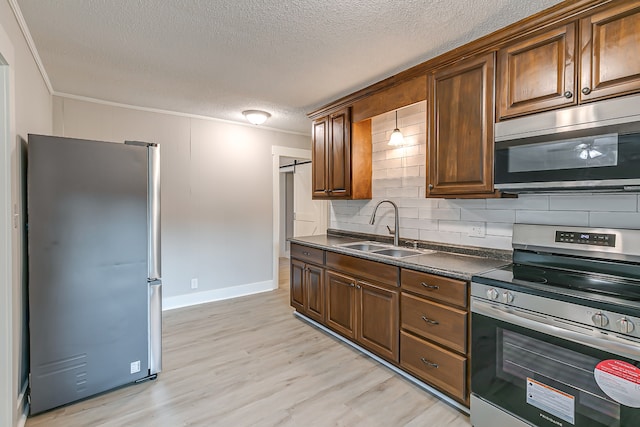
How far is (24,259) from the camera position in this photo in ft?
6.75

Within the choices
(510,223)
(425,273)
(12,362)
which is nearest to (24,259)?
(12,362)

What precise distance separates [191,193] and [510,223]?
3582mm

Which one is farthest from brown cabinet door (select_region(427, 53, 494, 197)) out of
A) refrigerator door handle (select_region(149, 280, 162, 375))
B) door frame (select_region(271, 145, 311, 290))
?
door frame (select_region(271, 145, 311, 290))

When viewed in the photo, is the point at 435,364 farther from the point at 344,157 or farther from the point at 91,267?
the point at 91,267

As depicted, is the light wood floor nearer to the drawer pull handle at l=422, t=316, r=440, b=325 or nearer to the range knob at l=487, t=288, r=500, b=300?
the drawer pull handle at l=422, t=316, r=440, b=325

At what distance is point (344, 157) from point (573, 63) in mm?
1997

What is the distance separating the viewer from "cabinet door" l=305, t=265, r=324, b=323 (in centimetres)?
320

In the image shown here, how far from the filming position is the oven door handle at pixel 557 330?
1315mm

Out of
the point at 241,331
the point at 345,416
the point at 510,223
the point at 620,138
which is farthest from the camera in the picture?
the point at 241,331

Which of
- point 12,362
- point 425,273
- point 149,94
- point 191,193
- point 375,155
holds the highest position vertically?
point 149,94

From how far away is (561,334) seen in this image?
1.49 metres

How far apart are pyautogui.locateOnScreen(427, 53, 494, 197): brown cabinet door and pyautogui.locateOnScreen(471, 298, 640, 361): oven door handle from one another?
2.66ft

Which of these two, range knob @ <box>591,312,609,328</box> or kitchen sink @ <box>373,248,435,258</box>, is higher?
kitchen sink @ <box>373,248,435,258</box>

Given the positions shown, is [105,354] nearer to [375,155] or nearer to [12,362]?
[12,362]
